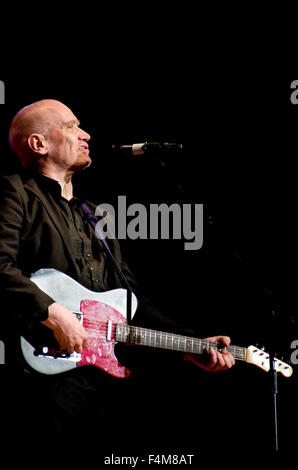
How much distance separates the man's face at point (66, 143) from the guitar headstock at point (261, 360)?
5.02ft

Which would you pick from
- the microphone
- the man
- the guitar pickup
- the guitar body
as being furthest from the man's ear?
the guitar pickup

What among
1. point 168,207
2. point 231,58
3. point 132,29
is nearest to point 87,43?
point 132,29

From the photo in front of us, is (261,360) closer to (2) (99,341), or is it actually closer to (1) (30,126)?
(2) (99,341)

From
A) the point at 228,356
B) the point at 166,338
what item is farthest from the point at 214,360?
the point at 166,338

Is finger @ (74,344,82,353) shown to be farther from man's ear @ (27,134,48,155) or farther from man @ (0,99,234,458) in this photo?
man's ear @ (27,134,48,155)

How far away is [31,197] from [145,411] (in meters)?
1.72

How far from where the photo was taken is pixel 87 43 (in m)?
3.49

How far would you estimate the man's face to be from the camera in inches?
109

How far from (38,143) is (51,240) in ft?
2.27

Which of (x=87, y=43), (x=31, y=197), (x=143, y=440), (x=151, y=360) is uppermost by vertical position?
(x=87, y=43)

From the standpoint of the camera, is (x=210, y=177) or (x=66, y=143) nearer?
(x=66, y=143)

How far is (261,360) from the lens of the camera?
9.92 ft
